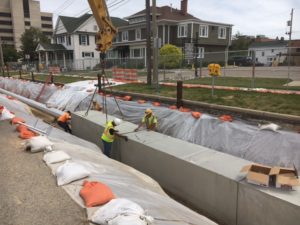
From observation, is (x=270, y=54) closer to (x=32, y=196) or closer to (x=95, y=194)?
(x=95, y=194)

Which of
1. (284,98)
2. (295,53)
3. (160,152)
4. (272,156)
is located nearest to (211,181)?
(160,152)

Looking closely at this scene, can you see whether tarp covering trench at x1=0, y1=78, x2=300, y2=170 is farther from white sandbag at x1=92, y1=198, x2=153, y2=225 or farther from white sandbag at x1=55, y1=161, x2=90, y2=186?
white sandbag at x1=92, y1=198, x2=153, y2=225

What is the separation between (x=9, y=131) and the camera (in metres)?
7.24

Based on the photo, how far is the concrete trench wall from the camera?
4.41 meters

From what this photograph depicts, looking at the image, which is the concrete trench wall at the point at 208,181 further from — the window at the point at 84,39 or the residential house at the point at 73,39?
the window at the point at 84,39

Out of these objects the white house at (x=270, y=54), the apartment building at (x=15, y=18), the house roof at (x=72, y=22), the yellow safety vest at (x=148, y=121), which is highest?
the apartment building at (x=15, y=18)

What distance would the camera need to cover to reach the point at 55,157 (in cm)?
506

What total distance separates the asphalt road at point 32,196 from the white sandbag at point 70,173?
11cm

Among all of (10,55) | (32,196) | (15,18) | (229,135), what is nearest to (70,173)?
(32,196)

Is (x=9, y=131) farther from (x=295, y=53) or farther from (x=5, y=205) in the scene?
(x=295, y=53)

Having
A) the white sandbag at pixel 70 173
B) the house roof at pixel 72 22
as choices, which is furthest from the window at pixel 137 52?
the white sandbag at pixel 70 173

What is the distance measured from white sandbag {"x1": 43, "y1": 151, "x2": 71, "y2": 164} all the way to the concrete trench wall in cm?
223

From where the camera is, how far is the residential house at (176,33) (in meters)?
39.0

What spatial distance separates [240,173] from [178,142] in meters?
2.07
